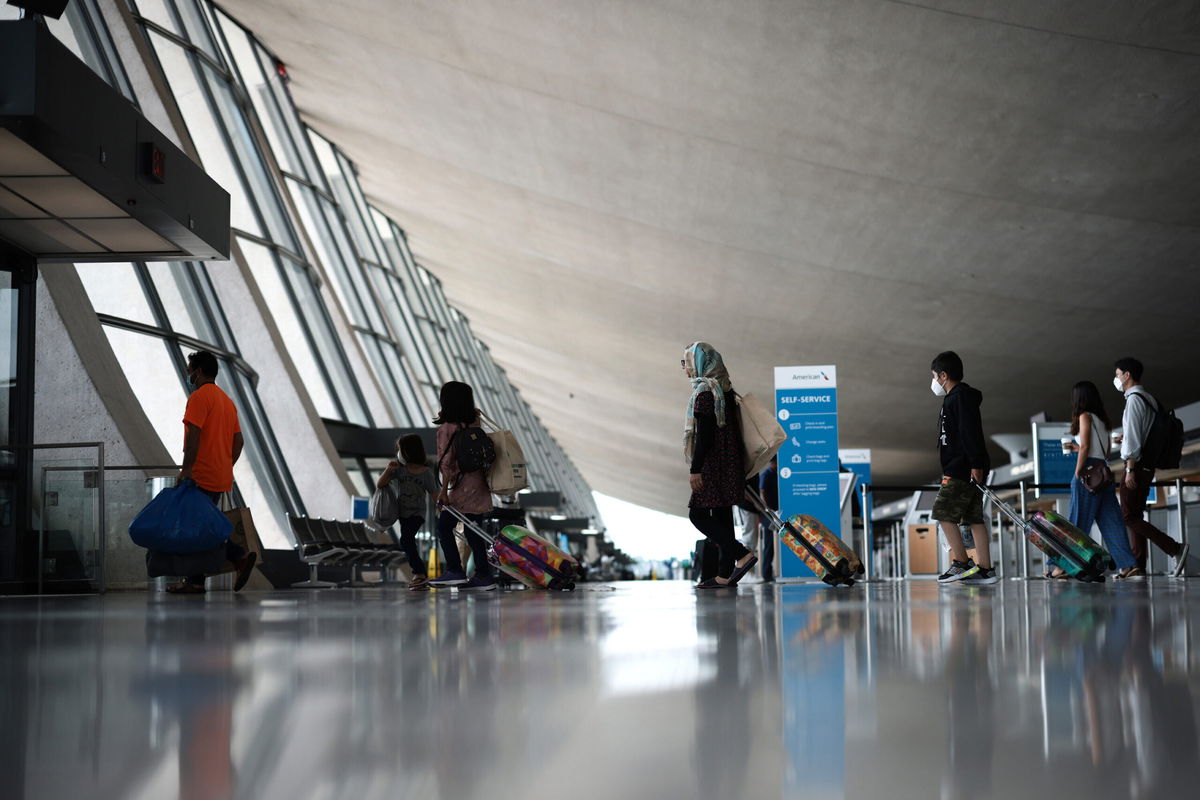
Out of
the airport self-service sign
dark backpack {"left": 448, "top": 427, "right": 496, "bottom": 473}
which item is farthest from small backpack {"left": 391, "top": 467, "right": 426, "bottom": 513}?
the airport self-service sign

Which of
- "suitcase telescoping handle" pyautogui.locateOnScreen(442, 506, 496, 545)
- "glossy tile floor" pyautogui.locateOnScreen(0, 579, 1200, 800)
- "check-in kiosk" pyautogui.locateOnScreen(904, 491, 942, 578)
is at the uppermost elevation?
"suitcase telescoping handle" pyautogui.locateOnScreen(442, 506, 496, 545)

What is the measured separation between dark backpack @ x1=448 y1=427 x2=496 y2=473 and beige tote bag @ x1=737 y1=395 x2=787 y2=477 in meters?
1.84

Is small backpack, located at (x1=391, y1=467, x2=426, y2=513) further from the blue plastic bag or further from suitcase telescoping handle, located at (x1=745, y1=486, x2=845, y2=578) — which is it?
suitcase telescoping handle, located at (x1=745, y1=486, x2=845, y2=578)

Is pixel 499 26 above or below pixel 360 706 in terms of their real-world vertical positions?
above

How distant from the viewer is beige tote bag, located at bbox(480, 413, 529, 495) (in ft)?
28.7

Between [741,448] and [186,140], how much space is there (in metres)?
9.18

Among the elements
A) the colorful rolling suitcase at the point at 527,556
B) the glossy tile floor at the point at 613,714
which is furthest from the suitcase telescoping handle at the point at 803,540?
the glossy tile floor at the point at 613,714

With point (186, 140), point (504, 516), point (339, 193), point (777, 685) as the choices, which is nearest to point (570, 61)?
point (186, 140)

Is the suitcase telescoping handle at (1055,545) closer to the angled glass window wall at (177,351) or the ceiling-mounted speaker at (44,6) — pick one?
the ceiling-mounted speaker at (44,6)

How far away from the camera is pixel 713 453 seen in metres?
7.95

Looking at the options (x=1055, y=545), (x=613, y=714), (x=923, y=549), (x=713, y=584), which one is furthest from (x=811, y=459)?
(x=613, y=714)

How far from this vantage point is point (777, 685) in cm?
206

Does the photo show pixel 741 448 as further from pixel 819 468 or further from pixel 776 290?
pixel 776 290


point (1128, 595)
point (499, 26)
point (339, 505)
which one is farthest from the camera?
point (339, 505)
